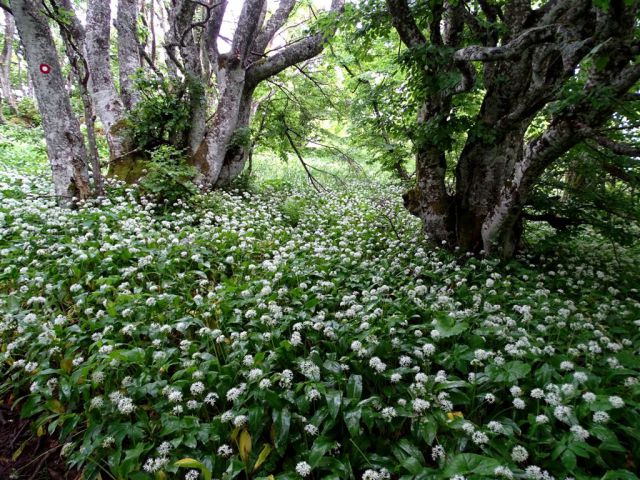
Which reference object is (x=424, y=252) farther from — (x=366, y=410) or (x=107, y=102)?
(x=107, y=102)

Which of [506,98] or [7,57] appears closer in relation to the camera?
[506,98]

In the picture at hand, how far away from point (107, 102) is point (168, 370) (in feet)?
25.8

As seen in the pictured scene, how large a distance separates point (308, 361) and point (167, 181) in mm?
5799

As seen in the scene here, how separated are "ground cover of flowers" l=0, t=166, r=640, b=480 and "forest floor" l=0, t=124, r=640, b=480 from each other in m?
0.02

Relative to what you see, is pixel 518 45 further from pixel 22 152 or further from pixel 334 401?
pixel 22 152

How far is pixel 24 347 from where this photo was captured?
360cm

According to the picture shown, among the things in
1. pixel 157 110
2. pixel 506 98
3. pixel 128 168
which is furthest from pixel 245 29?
pixel 506 98

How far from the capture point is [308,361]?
298 cm

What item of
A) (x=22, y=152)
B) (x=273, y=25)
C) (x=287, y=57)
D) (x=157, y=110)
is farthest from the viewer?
(x=22, y=152)

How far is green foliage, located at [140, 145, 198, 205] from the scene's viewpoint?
23.9 ft

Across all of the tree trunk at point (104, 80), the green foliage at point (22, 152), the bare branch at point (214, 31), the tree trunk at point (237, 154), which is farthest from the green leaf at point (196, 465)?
the green foliage at point (22, 152)

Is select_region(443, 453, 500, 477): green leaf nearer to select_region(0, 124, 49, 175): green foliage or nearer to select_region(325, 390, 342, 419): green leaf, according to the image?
select_region(325, 390, 342, 419): green leaf

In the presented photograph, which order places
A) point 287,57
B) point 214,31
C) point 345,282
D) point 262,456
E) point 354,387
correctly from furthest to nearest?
1. point 214,31
2. point 287,57
3. point 345,282
4. point 354,387
5. point 262,456

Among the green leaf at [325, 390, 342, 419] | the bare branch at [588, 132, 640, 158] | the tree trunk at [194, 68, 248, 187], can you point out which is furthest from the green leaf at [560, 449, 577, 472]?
the tree trunk at [194, 68, 248, 187]
